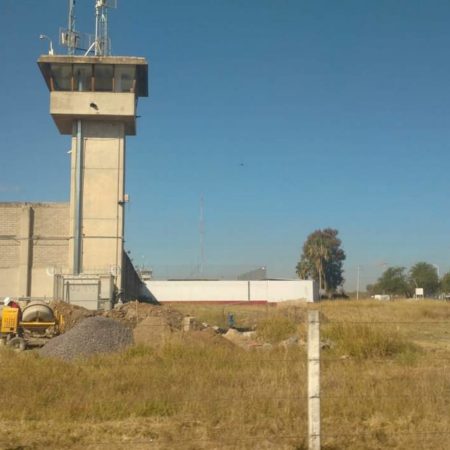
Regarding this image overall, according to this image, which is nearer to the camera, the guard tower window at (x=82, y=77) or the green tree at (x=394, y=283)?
the guard tower window at (x=82, y=77)

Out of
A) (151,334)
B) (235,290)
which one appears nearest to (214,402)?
(151,334)

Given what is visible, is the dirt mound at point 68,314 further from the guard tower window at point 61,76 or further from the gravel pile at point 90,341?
the guard tower window at point 61,76

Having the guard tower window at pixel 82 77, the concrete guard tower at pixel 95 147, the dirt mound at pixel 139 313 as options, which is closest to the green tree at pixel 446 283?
the concrete guard tower at pixel 95 147

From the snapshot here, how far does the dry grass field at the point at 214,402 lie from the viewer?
7320mm

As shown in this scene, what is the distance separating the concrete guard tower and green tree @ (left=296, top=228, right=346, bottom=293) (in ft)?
281

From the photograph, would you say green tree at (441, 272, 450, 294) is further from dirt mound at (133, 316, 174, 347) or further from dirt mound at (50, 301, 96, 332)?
dirt mound at (133, 316, 174, 347)

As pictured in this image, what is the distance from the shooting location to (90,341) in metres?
15.4

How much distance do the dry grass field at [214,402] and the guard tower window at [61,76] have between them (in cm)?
3536

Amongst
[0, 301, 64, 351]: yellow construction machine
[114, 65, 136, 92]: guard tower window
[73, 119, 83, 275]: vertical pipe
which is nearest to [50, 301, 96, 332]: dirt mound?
[0, 301, 64, 351]: yellow construction machine

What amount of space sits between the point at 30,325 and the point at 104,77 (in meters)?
28.3

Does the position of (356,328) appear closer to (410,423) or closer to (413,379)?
(413,379)

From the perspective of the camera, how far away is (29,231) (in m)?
47.5

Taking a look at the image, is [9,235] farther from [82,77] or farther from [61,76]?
[82,77]

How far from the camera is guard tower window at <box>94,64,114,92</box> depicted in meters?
46.0
